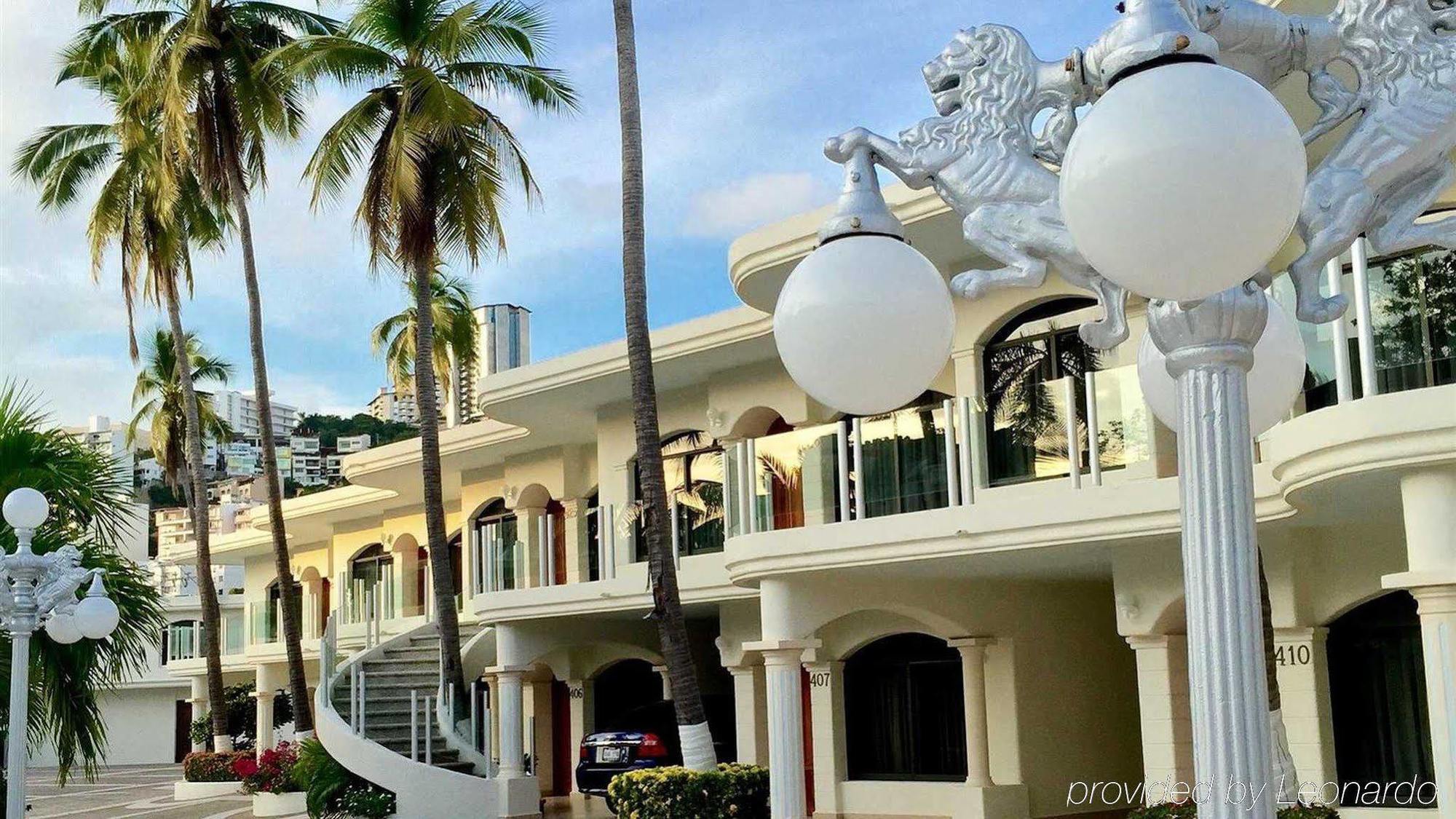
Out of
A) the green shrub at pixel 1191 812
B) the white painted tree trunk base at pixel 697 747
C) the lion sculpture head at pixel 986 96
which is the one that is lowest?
the green shrub at pixel 1191 812

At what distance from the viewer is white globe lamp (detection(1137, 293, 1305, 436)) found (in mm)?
4215

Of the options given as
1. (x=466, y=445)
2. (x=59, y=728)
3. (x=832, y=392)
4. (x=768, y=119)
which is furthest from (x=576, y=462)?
(x=832, y=392)

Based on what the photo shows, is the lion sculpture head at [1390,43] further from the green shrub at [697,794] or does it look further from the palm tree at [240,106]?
the palm tree at [240,106]

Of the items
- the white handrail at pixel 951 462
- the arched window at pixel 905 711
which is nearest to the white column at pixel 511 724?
the arched window at pixel 905 711

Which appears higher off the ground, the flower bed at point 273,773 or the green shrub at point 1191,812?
the green shrub at point 1191,812

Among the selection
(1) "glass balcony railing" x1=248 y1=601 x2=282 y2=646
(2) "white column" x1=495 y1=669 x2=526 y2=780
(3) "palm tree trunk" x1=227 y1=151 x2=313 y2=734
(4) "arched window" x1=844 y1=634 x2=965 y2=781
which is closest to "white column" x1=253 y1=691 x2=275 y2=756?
(1) "glass balcony railing" x1=248 y1=601 x2=282 y2=646

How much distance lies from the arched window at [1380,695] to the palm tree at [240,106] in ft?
55.3

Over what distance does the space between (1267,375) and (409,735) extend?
20.1 m

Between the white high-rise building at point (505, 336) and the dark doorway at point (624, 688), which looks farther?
the white high-rise building at point (505, 336)

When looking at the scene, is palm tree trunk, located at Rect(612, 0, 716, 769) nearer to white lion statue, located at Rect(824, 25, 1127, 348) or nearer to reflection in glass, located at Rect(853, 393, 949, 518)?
reflection in glass, located at Rect(853, 393, 949, 518)

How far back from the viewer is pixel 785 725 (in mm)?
14961

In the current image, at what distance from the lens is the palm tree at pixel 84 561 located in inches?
442

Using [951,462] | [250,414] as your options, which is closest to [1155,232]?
[951,462]

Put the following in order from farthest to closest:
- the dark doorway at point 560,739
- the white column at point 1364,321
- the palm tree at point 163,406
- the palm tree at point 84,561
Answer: the palm tree at point 163,406 < the dark doorway at point 560,739 < the palm tree at point 84,561 < the white column at point 1364,321
